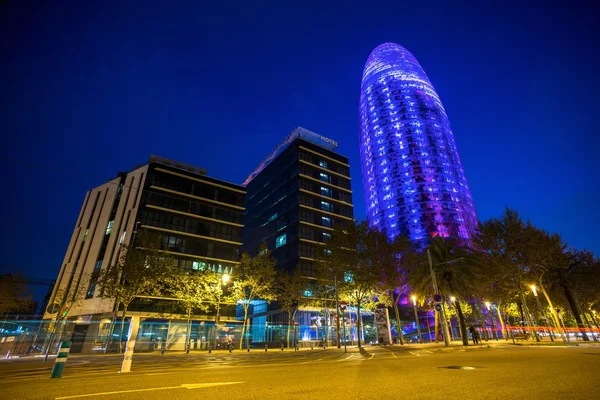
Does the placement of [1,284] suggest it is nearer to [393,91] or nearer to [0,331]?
[0,331]

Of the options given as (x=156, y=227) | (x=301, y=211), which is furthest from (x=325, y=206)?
(x=156, y=227)

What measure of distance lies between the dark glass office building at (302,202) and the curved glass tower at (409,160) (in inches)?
1731

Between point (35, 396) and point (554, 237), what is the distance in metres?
45.3

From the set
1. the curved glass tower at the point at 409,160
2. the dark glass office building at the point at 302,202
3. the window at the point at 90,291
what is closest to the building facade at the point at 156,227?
the window at the point at 90,291

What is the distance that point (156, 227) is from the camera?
176ft

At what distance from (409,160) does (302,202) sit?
2682 inches

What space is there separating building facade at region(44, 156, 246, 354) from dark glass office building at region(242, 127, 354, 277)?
9.32 m

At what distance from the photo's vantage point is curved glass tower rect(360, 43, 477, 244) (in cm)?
11050

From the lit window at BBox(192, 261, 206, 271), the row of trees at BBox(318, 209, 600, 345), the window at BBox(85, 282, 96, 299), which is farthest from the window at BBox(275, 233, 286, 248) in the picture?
the window at BBox(85, 282, 96, 299)

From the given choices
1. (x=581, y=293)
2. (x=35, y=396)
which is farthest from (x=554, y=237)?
(x=35, y=396)

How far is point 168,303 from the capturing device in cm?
4872

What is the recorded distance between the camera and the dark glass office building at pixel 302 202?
67562 mm

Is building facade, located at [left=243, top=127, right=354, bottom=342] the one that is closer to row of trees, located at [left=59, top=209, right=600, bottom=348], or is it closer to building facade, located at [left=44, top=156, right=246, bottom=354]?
building facade, located at [left=44, top=156, right=246, bottom=354]

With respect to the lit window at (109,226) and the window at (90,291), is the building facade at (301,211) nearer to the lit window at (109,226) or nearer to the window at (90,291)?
the window at (90,291)
